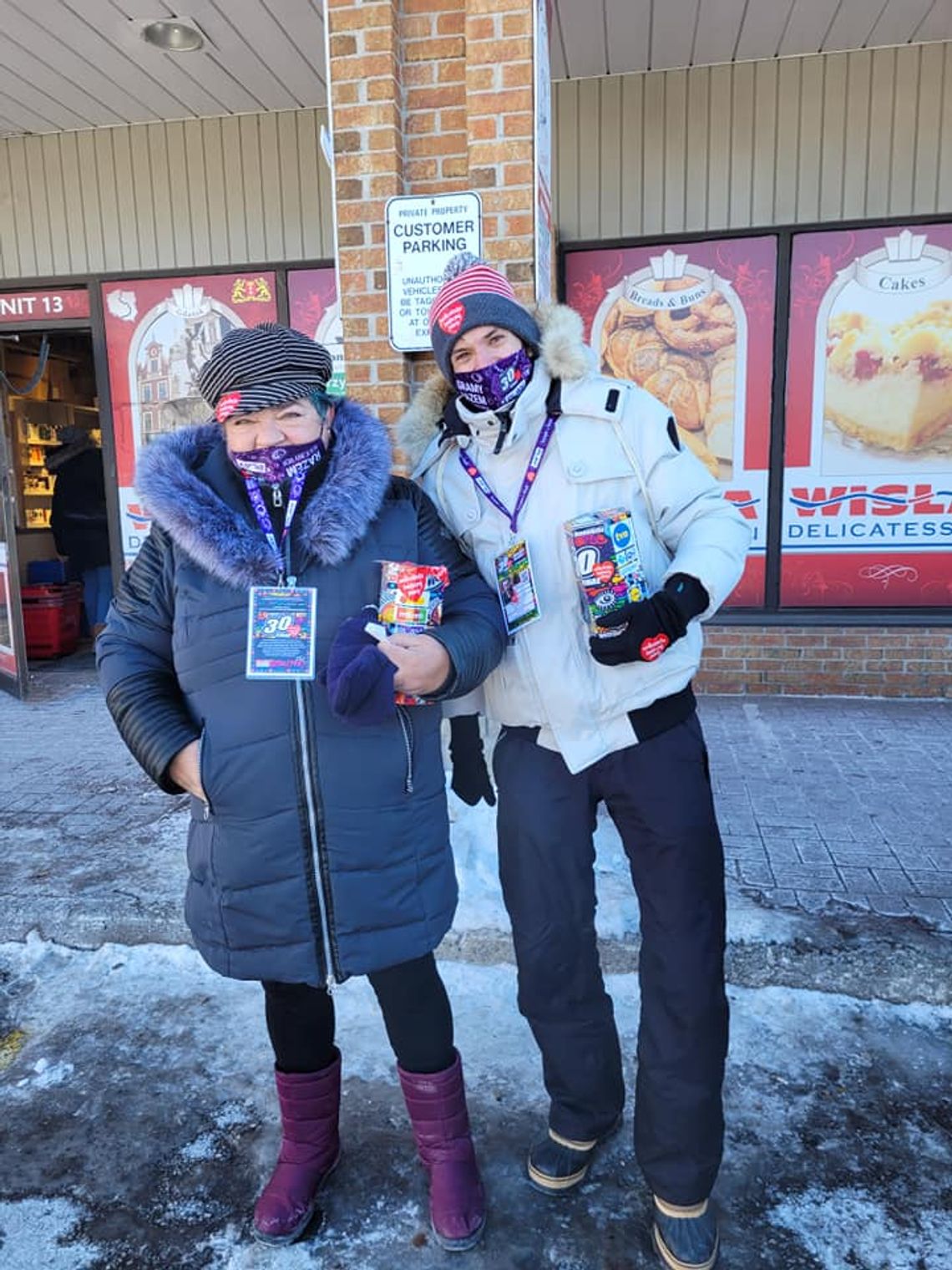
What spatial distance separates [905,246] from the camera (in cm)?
543

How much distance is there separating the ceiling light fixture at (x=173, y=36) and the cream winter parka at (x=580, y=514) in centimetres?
417

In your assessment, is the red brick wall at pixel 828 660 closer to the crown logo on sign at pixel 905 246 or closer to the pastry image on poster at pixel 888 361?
the pastry image on poster at pixel 888 361

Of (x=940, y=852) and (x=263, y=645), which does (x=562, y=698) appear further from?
(x=940, y=852)

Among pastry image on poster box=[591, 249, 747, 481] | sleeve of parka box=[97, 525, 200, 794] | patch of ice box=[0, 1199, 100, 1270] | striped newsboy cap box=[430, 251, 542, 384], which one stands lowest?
patch of ice box=[0, 1199, 100, 1270]

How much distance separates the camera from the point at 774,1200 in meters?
2.11

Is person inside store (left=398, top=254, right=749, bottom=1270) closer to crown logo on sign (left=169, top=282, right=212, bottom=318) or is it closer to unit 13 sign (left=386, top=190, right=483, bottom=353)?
unit 13 sign (left=386, top=190, right=483, bottom=353)

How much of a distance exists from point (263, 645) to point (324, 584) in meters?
0.17

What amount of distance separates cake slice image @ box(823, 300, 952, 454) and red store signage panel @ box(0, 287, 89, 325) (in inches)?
196

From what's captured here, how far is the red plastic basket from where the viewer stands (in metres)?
7.61

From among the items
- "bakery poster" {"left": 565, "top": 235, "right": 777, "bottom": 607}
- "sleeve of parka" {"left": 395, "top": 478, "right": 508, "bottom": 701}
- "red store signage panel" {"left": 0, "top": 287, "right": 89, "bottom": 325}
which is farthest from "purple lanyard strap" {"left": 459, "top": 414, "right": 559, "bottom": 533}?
"red store signage panel" {"left": 0, "top": 287, "right": 89, "bottom": 325}

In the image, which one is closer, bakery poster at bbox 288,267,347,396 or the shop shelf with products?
bakery poster at bbox 288,267,347,396

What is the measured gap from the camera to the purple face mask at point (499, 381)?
195 cm

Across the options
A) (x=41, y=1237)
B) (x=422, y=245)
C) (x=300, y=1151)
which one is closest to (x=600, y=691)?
(x=300, y=1151)

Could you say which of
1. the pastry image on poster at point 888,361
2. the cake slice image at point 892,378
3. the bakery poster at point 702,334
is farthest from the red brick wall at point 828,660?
the cake slice image at point 892,378
